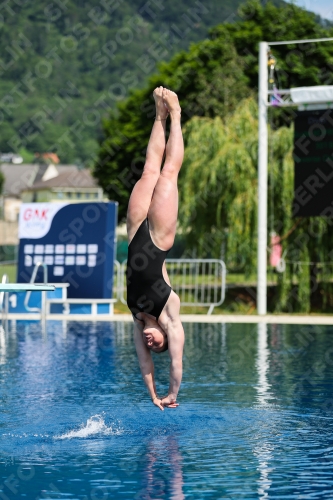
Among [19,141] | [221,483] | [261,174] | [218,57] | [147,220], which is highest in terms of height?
[19,141]

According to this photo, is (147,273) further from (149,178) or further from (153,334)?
(149,178)

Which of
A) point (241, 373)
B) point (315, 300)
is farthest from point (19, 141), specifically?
point (241, 373)

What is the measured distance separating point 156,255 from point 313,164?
1278cm

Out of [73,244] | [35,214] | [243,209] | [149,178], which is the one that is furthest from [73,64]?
[149,178]

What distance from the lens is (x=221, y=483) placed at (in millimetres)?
5656

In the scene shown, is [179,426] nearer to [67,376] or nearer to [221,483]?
[221,483]

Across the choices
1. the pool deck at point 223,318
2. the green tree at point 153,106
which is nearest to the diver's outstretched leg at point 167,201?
the pool deck at point 223,318

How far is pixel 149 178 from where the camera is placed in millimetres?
7426

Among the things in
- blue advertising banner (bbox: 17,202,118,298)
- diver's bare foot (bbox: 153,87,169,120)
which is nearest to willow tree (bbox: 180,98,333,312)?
blue advertising banner (bbox: 17,202,118,298)

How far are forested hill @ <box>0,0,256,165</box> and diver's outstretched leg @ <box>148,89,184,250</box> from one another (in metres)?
147

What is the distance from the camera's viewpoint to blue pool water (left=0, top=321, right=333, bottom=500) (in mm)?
5676

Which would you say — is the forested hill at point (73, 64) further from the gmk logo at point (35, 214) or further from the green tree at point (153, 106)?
the gmk logo at point (35, 214)

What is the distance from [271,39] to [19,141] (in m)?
137

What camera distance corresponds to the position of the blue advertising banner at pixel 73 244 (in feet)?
66.3
